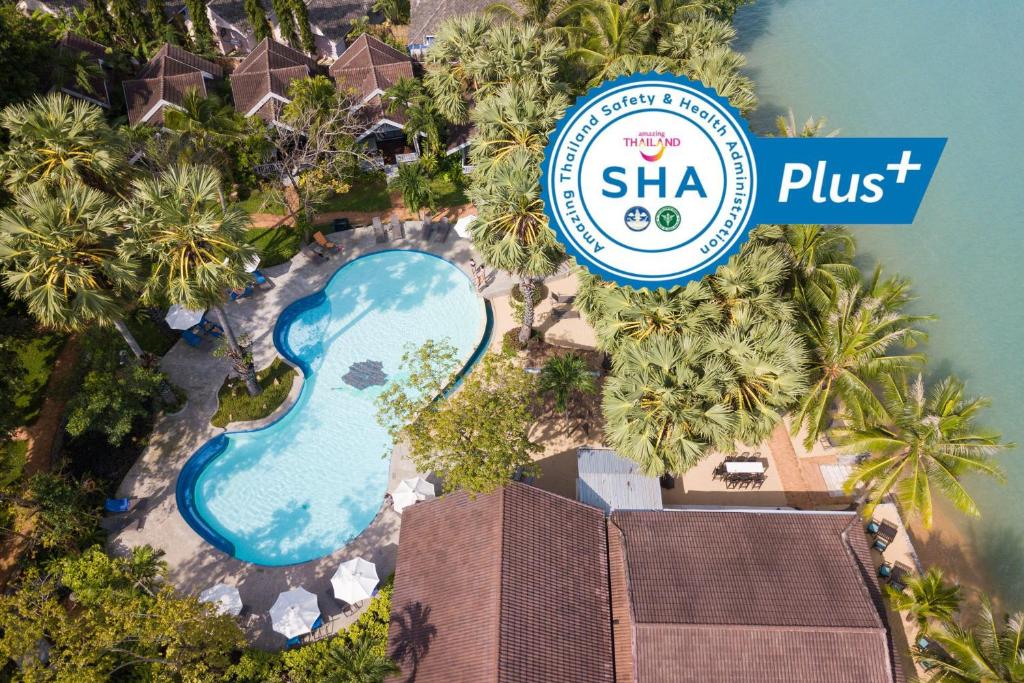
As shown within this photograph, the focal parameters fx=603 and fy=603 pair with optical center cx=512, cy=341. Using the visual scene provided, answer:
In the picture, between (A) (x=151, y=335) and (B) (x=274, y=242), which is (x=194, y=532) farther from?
(B) (x=274, y=242)

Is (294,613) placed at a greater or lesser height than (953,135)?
lesser

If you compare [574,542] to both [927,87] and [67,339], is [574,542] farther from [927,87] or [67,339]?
[927,87]

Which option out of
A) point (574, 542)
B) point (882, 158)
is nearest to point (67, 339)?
point (574, 542)

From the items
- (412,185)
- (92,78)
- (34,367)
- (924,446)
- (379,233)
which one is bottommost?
(34,367)

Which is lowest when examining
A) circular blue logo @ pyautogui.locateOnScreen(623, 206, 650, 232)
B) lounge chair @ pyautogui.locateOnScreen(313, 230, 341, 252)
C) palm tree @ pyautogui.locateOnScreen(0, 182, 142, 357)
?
lounge chair @ pyautogui.locateOnScreen(313, 230, 341, 252)

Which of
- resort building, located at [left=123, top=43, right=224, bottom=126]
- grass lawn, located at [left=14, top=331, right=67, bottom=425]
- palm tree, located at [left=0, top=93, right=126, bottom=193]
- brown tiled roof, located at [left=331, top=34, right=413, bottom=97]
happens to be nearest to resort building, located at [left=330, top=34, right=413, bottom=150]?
brown tiled roof, located at [left=331, top=34, right=413, bottom=97]

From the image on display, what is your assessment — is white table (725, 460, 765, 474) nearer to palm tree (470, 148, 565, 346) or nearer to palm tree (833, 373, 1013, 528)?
palm tree (833, 373, 1013, 528)

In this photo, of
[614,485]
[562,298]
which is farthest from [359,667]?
[562,298]
